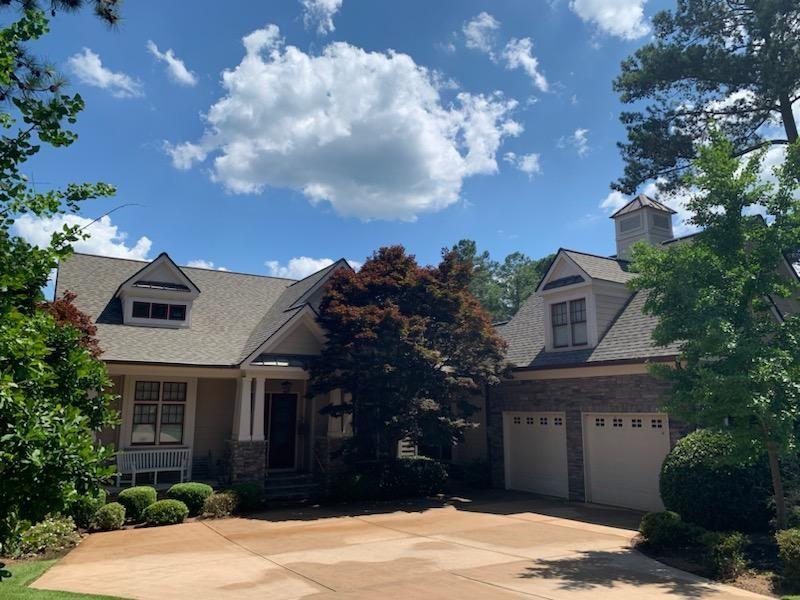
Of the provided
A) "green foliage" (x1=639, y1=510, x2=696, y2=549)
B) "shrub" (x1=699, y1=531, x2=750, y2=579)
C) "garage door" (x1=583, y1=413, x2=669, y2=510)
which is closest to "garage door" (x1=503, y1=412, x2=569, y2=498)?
"garage door" (x1=583, y1=413, x2=669, y2=510)

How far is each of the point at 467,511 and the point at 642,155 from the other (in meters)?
14.2

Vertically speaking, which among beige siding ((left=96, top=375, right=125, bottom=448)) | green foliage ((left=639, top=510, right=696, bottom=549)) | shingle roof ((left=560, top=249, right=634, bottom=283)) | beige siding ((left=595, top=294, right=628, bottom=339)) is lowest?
green foliage ((left=639, top=510, right=696, bottom=549))

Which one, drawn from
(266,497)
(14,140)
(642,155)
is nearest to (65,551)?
(266,497)

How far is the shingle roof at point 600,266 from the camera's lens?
665 inches

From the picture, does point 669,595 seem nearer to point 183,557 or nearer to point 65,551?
point 183,557

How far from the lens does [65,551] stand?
10.4 meters

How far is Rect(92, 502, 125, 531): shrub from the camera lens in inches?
490

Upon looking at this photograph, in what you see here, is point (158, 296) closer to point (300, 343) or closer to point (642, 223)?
point (300, 343)

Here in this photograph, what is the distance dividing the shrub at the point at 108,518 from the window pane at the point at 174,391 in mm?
4563

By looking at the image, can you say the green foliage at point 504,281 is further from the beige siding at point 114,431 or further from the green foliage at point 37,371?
the green foliage at point 37,371

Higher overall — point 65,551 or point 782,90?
point 782,90

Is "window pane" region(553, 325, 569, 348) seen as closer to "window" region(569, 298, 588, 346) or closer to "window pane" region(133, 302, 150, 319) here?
"window" region(569, 298, 588, 346)

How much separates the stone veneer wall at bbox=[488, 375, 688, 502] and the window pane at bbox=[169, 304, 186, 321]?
10.2 metres

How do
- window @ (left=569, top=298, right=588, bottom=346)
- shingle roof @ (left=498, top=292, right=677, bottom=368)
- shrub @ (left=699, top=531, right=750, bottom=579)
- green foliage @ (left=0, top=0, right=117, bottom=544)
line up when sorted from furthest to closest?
window @ (left=569, top=298, right=588, bottom=346), shingle roof @ (left=498, top=292, right=677, bottom=368), shrub @ (left=699, top=531, right=750, bottom=579), green foliage @ (left=0, top=0, right=117, bottom=544)
